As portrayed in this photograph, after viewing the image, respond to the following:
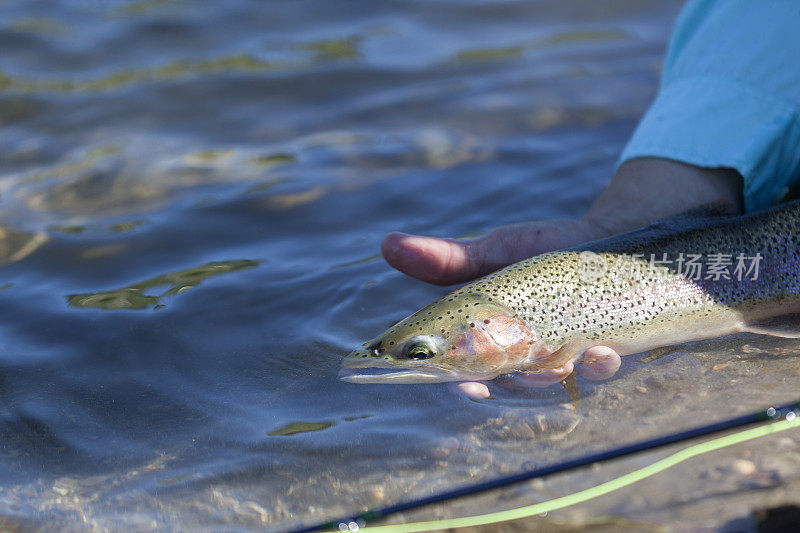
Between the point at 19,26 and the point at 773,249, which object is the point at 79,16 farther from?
the point at 773,249

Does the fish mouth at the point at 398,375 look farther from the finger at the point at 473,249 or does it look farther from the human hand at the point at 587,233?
the finger at the point at 473,249

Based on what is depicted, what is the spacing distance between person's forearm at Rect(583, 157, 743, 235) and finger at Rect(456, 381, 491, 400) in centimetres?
116

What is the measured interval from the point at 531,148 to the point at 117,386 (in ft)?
11.6

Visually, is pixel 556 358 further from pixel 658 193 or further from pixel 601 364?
pixel 658 193

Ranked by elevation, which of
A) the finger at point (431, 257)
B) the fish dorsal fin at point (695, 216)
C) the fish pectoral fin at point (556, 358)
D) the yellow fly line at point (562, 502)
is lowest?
the yellow fly line at point (562, 502)

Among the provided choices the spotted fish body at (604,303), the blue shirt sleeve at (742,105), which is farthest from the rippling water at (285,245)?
the blue shirt sleeve at (742,105)

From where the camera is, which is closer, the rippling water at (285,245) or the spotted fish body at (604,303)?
the rippling water at (285,245)

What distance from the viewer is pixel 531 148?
5938 mm

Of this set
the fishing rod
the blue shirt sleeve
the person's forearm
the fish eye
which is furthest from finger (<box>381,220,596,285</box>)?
the fishing rod

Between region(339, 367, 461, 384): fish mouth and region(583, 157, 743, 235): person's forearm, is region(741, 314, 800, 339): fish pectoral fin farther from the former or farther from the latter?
region(339, 367, 461, 384): fish mouth

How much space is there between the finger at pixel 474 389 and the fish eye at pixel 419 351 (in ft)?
0.60

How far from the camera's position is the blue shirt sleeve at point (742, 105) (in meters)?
4.04

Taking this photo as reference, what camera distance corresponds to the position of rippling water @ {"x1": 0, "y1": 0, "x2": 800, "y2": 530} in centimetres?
287

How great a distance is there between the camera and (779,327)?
3533mm
